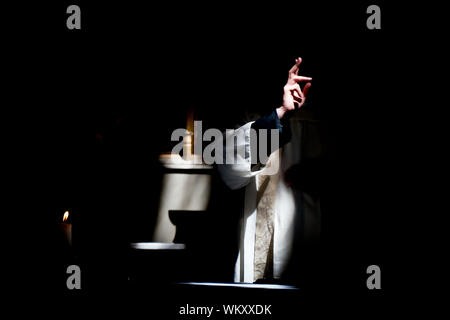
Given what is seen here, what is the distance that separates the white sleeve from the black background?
0.46m

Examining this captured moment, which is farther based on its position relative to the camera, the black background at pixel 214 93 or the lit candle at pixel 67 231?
the black background at pixel 214 93

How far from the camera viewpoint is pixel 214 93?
2.93 m

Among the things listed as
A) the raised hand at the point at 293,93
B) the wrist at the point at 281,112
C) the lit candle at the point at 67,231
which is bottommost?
the lit candle at the point at 67,231

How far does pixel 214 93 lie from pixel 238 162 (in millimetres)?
835

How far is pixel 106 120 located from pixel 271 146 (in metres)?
1.48

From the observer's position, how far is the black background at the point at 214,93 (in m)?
2.60

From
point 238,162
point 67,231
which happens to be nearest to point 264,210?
point 238,162

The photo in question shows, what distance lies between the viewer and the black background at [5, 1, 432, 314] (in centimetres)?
260

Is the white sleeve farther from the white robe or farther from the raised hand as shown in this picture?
the raised hand

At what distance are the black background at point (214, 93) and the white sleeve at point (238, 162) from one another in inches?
18.2

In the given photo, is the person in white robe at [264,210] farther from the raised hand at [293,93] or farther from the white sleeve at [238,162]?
the raised hand at [293,93]

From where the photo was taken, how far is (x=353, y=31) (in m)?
2.79

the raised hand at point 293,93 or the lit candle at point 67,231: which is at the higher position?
the raised hand at point 293,93

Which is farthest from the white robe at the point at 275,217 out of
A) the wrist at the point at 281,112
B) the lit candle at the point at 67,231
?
the lit candle at the point at 67,231
